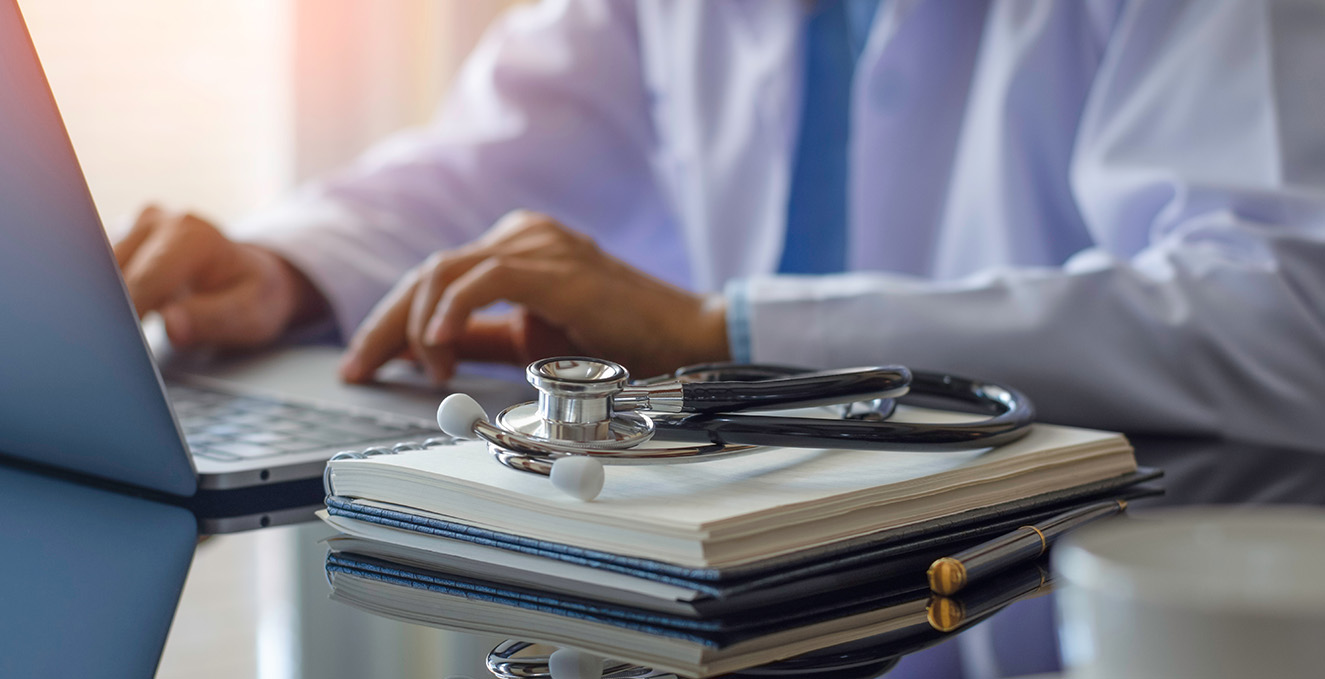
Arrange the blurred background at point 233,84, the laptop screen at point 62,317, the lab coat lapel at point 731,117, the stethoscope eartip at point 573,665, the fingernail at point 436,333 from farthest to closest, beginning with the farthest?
the blurred background at point 233,84, the lab coat lapel at point 731,117, the fingernail at point 436,333, the laptop screen at point 62,317, the stethoscope eartip at point 573,665

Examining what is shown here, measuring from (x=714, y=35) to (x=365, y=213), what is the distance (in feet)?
1.45

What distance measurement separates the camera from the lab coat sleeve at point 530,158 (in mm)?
1165

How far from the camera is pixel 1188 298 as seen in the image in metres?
0.73

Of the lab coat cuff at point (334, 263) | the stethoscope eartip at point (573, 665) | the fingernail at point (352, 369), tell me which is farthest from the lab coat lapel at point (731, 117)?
the stethoscope eartip at point (573, 665)

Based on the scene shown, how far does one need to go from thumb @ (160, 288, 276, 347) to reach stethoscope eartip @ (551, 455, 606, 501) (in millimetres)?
622

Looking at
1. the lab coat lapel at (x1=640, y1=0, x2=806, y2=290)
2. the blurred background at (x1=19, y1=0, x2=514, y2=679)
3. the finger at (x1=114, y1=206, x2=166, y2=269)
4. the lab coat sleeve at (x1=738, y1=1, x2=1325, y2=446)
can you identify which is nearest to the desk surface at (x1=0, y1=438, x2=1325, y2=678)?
the lab coat sleeve at (x1=738, y1=1, x2=1325, y2=446)

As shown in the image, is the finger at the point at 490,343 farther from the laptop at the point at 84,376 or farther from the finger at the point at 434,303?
the laptop at the point at 84,376

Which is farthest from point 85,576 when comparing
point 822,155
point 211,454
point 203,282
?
point 822,155

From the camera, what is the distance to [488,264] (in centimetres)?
70

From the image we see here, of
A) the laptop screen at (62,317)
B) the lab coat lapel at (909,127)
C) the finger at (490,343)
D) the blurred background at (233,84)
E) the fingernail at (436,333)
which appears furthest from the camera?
the blurred background at (233,84)

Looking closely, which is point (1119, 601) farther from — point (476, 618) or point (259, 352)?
point (259, 352)

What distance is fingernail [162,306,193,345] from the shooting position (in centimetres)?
84

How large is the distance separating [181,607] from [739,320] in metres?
0.46

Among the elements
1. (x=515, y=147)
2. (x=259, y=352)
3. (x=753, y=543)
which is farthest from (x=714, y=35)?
(x=753, y=543)
